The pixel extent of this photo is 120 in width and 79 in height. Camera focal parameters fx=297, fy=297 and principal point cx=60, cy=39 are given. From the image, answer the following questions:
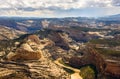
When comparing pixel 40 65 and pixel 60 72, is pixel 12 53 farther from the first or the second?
pixel 60 72

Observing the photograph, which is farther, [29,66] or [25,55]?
[25,55]

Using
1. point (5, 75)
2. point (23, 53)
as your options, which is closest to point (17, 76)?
point (5, 75)

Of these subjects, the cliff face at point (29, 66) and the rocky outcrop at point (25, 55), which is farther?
the rocky outcrop at point (25, 55)

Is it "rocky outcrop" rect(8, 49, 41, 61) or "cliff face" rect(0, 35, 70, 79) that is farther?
"rocky outcrop" rect(8, 49, 41, 61)

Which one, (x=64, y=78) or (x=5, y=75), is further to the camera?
(x=64, y=78)

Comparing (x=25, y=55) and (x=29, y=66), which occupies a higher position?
(x=25, y=55)

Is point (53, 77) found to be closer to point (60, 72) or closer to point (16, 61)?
point (60, 72)

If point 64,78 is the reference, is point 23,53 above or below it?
above

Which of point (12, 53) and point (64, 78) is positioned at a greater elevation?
point (12, 53)

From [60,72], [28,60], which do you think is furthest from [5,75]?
[60,72]
